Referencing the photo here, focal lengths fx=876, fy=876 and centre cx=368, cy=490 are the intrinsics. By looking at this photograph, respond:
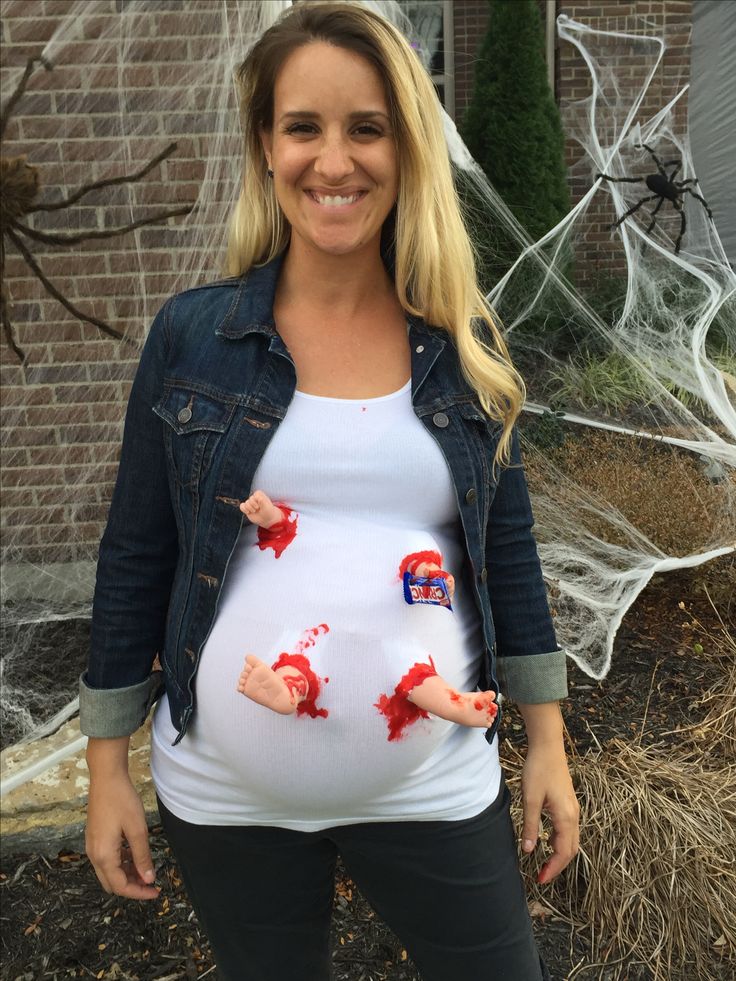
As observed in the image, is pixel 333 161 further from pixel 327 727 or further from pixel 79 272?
pixel 79 272

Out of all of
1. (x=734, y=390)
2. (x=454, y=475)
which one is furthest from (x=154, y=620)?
(x=734, y=390)

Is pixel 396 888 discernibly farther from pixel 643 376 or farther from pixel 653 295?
pixel 653 295

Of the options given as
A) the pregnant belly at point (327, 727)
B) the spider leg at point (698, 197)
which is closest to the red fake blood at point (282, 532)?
the pregnant belly at point (327, 727)

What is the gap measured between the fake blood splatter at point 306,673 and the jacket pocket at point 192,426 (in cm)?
29

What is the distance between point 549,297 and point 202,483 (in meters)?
2.80

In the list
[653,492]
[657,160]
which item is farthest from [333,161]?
[657,160]

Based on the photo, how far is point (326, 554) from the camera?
122cm

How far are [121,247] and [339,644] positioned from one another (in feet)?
7.46

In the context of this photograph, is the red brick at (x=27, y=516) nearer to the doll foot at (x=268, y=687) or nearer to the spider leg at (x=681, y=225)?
the doll foot at (x=268, y=687)

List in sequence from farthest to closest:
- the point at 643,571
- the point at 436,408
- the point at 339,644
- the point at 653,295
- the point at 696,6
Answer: the point at 696,6 < the point at 653,295 < the point at 643,571 < the point at 436,408 < the point at 339,644

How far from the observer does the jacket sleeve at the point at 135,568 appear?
4.37 feet

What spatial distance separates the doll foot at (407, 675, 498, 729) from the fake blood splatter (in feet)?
0.45

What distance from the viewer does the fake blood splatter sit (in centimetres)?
117

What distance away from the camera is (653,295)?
4.00 meters
